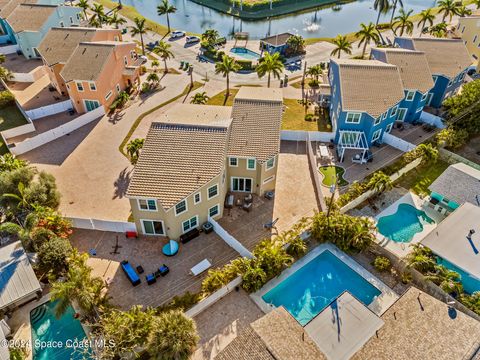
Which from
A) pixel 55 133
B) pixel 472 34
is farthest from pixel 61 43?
pixel 472 34

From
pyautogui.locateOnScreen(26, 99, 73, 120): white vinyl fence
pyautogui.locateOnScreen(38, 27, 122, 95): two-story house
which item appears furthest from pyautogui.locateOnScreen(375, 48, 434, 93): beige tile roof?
pyautogui.locateOnScreen(26, 99, 73, 120): white vinyl fence

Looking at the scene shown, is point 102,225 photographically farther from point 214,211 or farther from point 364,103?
point 364,103

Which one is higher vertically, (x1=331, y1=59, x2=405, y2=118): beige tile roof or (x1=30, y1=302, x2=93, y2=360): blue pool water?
(x1=331, y1=59, x2=405, y2=118): beige tile roof

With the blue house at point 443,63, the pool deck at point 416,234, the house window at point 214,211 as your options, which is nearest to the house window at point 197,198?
the house window at point 214,211

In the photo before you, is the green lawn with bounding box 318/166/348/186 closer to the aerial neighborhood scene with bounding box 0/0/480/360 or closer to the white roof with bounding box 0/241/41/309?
the aerial neighborhood scene with bounding box 0/0/480/360

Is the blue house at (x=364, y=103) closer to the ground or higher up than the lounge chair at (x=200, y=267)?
higher up

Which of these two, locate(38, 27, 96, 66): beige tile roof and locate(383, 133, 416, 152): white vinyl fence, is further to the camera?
locate(38, 27, 96, 66): beige tile roof

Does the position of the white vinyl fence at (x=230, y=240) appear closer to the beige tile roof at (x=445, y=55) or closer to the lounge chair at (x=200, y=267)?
the lounge chair at (x=200, y=267)
